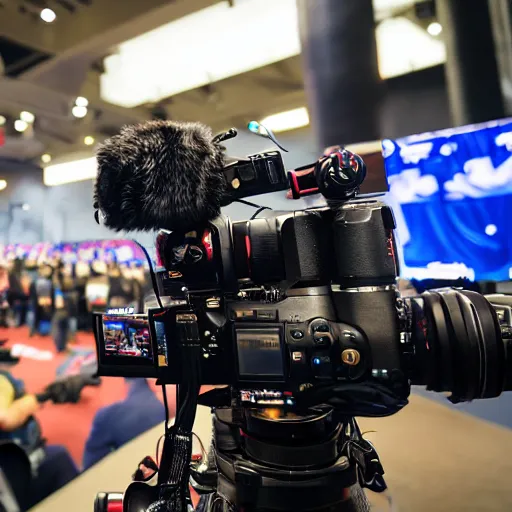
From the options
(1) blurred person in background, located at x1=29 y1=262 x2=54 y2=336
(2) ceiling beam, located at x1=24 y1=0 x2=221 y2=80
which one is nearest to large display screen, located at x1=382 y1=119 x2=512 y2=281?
(2) ceiling beam, located at x1=24 y1=0 x2=221 y2=80

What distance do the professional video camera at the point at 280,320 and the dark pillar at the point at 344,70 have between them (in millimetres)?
694

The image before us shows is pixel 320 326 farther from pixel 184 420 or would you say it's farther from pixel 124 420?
pixel 124 420

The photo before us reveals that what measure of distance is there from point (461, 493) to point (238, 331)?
0.80m

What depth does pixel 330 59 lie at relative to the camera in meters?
1.27

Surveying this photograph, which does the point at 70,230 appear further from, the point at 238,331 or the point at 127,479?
the point at 238,331

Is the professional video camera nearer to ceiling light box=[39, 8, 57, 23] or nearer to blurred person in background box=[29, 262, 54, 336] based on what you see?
blurred person in background box=[29, 262, 54, 336]

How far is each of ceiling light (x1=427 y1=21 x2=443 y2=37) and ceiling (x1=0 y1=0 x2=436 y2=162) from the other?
0.48 m

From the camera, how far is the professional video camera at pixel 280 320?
1.95ft

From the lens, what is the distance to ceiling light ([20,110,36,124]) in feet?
4.85

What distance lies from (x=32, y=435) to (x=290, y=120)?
1.31m

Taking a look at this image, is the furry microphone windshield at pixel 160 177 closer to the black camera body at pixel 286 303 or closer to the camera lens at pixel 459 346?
the black camera body at pixel 286 303

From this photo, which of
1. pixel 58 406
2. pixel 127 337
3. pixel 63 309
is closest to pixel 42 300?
→ pixel 63 309

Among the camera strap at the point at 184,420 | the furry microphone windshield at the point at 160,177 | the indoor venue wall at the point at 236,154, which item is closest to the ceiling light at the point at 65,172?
the indoor venue wall at the point at 236,154

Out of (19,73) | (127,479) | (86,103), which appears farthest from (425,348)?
(19,73)
